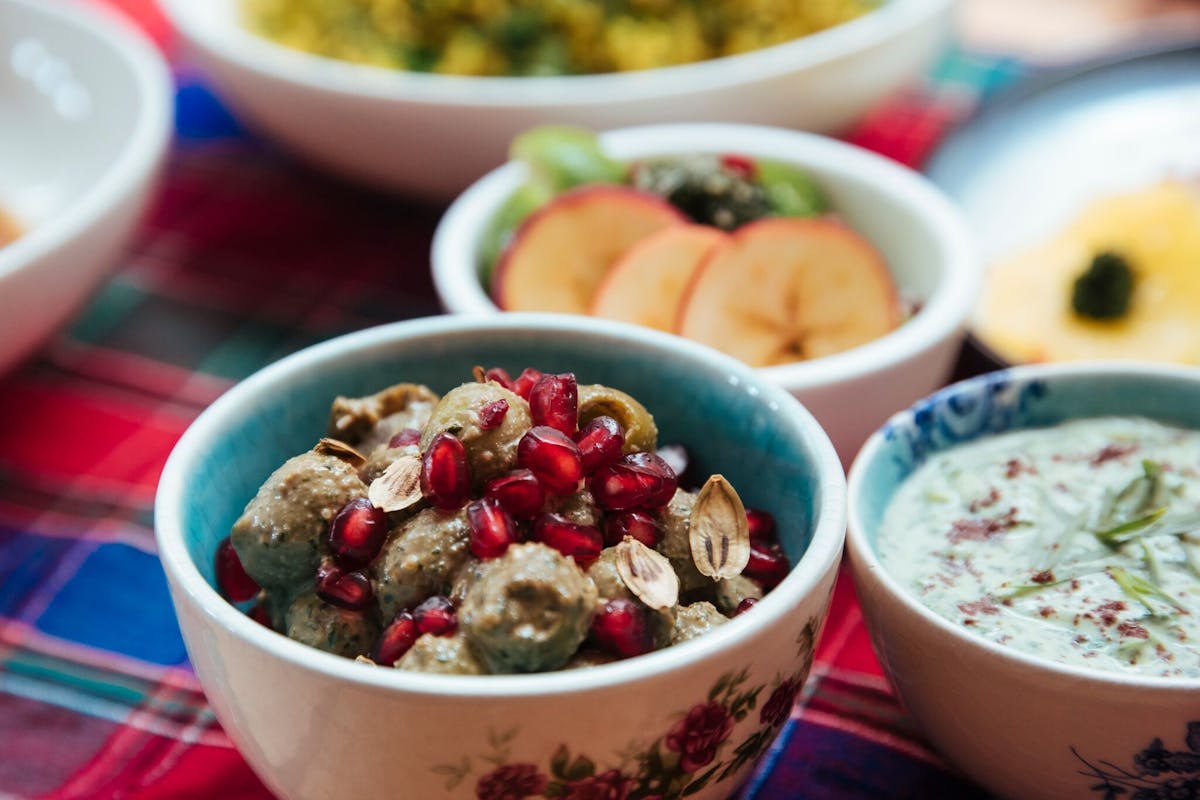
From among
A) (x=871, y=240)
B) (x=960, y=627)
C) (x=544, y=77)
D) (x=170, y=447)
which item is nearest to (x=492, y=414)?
(x=960, y=627)

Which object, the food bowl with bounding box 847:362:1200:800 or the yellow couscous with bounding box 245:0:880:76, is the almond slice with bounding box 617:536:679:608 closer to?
the food bowl with bounding box 847:362:1200:800

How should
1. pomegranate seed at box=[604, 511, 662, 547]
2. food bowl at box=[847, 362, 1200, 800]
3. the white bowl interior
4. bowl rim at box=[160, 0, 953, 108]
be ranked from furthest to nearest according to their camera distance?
the white bowl interior
bowl rim at box=[160, 0, 953, 108]
pomegranate seed at box=[604, 511, 662, 547]
food bowl at box=[847, 362, 1200, 800]

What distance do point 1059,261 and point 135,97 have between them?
155cm

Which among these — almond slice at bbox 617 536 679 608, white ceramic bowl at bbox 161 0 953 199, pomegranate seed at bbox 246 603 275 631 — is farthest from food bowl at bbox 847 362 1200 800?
white ceramic bowl at bbox 161 0 953 199

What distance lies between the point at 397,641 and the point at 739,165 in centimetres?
113

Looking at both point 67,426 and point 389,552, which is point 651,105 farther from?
point 389,552

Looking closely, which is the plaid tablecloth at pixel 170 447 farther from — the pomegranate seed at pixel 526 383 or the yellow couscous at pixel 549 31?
the pomegranate seed at pixel 526 383

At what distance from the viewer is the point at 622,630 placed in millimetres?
1039

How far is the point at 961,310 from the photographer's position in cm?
165

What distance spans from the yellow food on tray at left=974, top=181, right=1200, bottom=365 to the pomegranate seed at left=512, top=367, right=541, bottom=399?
791mm

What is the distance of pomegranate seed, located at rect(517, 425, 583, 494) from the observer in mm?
1121

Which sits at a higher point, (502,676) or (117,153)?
(502,676)

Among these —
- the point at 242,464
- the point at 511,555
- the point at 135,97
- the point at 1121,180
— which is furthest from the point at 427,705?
the point at 1121,180

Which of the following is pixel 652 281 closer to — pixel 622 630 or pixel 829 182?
pixel 829 182
